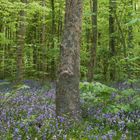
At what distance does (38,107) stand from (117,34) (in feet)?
41.7

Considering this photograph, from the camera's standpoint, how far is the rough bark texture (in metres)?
6.68

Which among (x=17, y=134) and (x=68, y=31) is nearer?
(x=17, y=134)

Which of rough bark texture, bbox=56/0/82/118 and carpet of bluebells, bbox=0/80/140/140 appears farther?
rough bark texture, bbox=56/0/82/118

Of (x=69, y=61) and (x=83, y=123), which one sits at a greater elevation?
(x=69, y=61)

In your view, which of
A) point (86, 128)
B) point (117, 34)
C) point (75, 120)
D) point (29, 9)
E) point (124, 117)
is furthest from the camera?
point (117, 34)

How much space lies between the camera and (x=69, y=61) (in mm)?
6691

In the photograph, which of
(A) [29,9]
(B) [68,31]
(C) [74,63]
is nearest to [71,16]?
(B) [68,31]

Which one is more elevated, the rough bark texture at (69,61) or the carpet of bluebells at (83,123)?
the rough bark texture at (69,61)

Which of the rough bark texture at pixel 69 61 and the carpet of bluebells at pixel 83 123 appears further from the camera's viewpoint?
the rough bark texture at pixel 69 61

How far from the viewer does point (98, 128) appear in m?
6.49

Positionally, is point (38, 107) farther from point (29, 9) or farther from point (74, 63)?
point (29, 9)

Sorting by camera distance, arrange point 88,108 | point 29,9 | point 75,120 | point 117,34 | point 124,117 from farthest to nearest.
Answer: point 117,34, point 29,9, point 88,108, point 124,117, point 75,120

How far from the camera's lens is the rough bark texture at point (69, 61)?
6680 millimetres

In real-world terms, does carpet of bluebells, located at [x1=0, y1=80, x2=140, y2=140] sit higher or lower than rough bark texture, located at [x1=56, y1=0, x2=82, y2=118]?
lower
